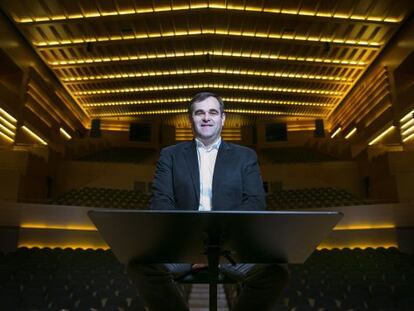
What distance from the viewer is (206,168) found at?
2.16 meters

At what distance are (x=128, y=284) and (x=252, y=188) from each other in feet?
15.6

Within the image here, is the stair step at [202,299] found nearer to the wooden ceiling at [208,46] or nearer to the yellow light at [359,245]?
the yellow light at [359,245]

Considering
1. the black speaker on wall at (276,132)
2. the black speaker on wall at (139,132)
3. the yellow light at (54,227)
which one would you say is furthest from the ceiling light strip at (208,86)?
the yellow light at (54,227)

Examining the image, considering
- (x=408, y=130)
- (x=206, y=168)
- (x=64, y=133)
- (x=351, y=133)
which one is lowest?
(x=206, y=168)

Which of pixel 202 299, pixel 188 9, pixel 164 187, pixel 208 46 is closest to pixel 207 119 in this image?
pixel 164 187

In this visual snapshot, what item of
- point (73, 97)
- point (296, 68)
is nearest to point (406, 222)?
point (296, 68)

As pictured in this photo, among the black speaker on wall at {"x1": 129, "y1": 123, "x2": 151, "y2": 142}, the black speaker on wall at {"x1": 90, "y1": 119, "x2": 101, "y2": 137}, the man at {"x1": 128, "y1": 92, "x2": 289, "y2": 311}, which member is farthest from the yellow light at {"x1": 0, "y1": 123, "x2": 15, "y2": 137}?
the man at {"x1": 128, "y1": 92, "x2": 289, "y2": 311}

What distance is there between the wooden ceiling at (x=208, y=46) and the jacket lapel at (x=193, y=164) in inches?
447

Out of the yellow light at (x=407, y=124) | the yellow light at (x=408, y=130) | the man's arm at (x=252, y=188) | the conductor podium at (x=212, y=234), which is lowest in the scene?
the conductor podium at (x=212, y=234)

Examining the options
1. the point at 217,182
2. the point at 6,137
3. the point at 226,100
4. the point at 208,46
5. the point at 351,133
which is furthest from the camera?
the point at 226,100

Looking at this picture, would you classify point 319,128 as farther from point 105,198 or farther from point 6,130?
point 6,130

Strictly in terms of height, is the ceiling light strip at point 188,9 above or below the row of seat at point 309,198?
above

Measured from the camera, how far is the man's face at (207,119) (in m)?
2.06

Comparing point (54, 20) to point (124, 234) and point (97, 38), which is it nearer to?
point (97, 38)
